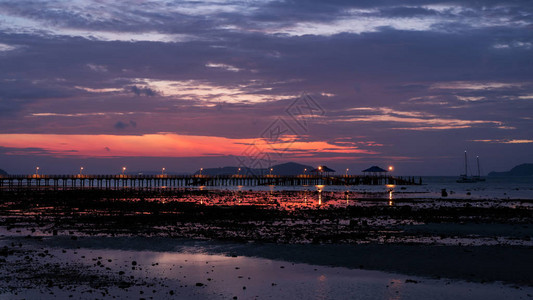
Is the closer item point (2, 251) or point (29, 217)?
point (2, 251)

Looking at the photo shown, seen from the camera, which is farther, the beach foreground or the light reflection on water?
the beach foreground

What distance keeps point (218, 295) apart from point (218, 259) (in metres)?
6.10

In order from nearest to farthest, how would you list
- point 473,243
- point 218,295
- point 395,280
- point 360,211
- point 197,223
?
point 218,295 < point 395,280 < point 473,243 < point 197,223 < point 360,211

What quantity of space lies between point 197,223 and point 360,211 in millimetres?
17333

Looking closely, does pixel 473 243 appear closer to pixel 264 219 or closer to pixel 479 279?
pixel 479 279

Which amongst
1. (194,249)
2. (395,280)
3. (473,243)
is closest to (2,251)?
(194,249)

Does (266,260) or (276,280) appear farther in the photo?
(266,260)

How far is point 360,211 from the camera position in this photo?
152 ft

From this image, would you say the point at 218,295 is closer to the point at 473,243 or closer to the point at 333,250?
→ the point at 333,250

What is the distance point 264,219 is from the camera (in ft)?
127

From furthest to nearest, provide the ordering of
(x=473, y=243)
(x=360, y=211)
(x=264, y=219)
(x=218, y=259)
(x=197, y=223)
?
(x=360, y=211) → (x=264, y=219) → (x=197, y=223) → (x=473, y=243) → (x=218, y=259)

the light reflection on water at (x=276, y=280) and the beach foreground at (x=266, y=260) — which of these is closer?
the light reflection on water at (x=276, y=280)

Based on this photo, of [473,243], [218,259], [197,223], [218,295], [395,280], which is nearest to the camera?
[218,295]

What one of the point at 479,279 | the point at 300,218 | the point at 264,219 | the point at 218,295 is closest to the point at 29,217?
the point at 264,219
